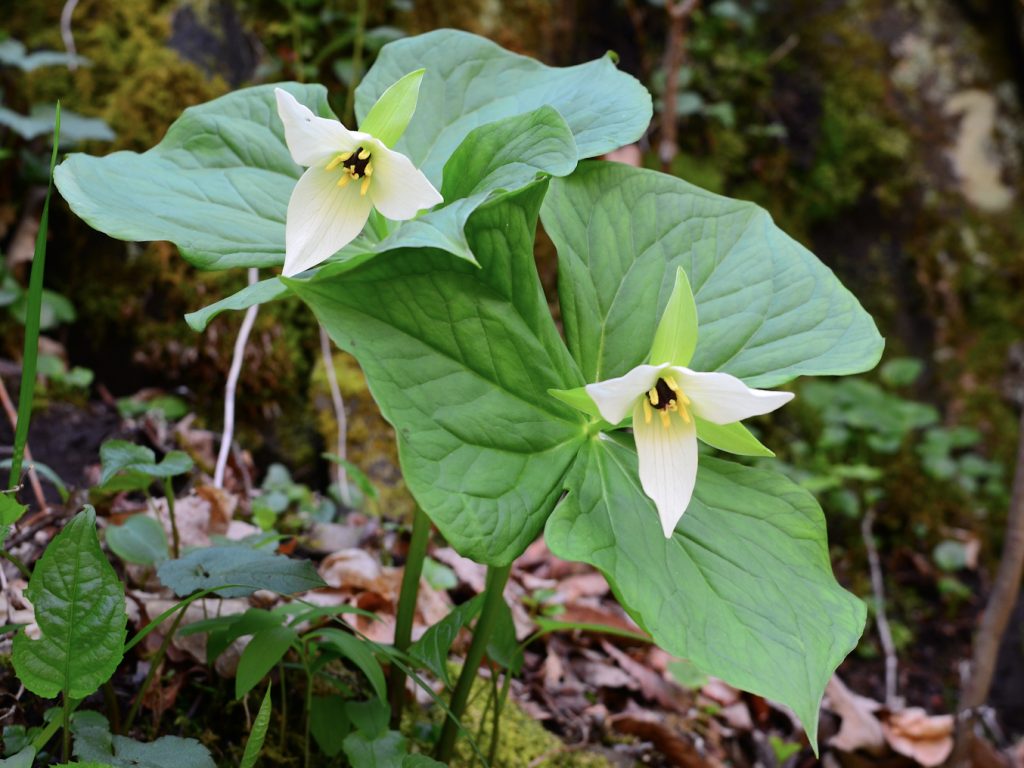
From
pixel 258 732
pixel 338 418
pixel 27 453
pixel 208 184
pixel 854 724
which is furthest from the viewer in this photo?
pixel 338 418

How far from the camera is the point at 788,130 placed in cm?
343

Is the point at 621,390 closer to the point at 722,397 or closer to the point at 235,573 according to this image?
the point at 722,397

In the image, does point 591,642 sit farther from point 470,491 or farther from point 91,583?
point 91,583

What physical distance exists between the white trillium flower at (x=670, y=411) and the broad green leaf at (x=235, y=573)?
44 centimetres

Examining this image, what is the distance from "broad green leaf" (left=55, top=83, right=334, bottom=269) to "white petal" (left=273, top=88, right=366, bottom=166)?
0.53 feet

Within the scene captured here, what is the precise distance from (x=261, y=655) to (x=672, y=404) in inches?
24.6

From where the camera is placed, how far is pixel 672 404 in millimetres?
931

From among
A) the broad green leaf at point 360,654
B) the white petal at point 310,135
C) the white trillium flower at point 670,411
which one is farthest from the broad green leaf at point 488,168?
the broad green leaf at point 360,654

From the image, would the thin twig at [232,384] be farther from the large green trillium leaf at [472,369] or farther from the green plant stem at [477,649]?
the large green trillium leaf at [472,369]

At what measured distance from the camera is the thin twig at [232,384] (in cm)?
194

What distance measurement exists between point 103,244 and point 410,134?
1.51m

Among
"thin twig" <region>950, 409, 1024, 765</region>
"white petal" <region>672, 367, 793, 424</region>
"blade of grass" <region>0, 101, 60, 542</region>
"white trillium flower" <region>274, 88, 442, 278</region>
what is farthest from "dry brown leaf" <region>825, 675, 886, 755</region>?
"blade of grass" <region>0, 101, 60, 542</region>

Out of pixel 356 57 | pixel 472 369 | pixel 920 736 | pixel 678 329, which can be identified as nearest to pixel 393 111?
pixel 472 369

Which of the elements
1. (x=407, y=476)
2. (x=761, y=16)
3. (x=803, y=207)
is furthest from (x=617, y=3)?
(x=407, y=476)
